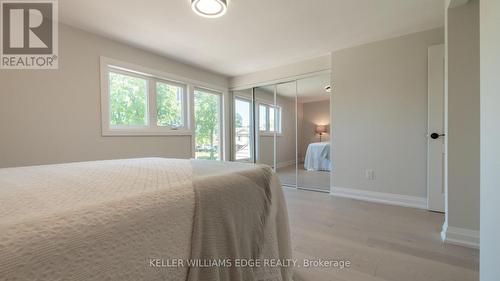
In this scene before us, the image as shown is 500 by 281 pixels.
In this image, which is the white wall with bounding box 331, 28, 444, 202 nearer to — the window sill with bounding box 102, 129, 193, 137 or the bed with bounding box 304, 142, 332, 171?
the bed with bounding box 304, 142, 332, 171

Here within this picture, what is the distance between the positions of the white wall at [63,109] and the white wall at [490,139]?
10.7 feet

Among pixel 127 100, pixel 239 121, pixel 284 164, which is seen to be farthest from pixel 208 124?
pixel 284 164

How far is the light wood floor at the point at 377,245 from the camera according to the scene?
137cm

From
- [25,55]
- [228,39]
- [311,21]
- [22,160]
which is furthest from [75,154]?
[311,21]

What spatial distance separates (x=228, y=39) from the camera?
2773mm

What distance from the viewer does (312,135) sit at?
379 centimetres

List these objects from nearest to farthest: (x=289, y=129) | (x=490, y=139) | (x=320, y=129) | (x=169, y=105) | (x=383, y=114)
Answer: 1. (x=490, y=139)
2. (x=383, y=114)
3. (x=169, y=105)
4. (x=320, y=129)
5. (x=289, y=129)

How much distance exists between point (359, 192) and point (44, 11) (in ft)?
13.8

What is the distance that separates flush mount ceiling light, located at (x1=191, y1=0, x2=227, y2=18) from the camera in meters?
1.87

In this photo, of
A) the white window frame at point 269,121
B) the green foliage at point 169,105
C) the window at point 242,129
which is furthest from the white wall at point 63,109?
the white window frame at point 269,121

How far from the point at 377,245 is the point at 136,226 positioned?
6.13 ft

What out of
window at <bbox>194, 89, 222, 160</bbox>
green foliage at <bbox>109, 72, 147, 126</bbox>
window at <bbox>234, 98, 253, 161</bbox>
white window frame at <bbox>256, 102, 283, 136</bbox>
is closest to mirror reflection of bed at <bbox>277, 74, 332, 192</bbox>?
white window frame at <bbox>256, 102, 283, 136</bbox>

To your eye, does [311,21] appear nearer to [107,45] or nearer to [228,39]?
[228,39]

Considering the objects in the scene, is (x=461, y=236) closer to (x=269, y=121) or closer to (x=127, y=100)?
(x=269, y=121)
